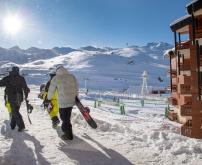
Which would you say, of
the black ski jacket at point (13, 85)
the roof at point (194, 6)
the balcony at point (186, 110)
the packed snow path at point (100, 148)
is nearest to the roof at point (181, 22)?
the roof at point (194, 6)

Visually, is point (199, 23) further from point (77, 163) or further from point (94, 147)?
point (77, 163)

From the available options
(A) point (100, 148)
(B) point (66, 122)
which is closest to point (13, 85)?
(B) point (66, 122)

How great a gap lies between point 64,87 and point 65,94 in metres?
0.20

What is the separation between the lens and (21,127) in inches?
426

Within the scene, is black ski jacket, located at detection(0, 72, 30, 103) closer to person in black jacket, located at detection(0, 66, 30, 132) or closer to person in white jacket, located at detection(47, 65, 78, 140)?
person in black jacket, located at detection(0, 66, 30, 132)

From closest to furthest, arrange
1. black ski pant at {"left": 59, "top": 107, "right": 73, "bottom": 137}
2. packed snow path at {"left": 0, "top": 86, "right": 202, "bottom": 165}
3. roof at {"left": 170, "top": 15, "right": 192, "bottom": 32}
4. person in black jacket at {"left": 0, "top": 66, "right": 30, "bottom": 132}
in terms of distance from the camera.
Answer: packed snow path at {"left": 0, "top": 86, "right": 202, "bottom": 165} < black ski pant at {"left": 59, "top": 107, "right": 73, "bottom": 137} < person in black jacket at {"left": 0, "top": 66, "right": 30, "bottom": 132} < roof at {"left": 170, "top": 15, "right": 192, "bottom": 32}

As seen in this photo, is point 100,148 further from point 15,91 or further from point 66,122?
point 15,91

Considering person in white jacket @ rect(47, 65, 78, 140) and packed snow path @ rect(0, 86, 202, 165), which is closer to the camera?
packed snow path @ rect(0, 86, 202, 165)

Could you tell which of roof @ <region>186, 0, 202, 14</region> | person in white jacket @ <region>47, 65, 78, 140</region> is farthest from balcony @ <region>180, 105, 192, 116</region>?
person in white jacket @ <region>47, 65, 78, 140</region>

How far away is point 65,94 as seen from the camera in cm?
939

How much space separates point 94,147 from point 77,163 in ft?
4.68

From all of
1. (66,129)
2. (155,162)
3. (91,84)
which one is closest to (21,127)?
(66,129)

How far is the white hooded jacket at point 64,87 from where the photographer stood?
9.34m

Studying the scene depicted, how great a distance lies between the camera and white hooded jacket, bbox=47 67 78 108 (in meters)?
9.34
